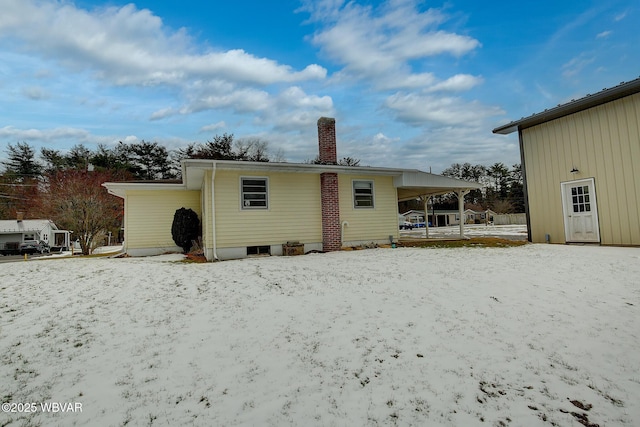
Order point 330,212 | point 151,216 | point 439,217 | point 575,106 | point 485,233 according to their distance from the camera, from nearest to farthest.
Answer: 1. point 575,106
2. point 330,212
3. point 151,216
4. point 485,233
5. point 439,217

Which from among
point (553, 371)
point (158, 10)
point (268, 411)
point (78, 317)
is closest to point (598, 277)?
point (553, 371)

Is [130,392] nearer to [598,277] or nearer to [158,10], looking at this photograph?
[598,277]

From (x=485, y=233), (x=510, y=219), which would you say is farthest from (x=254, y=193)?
(x=510, y=219)

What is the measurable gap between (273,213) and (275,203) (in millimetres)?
359

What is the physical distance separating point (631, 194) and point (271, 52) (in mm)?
13711

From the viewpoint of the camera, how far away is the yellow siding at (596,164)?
382 inches

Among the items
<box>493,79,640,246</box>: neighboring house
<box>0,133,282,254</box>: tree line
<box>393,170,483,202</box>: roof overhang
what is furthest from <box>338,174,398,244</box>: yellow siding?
<box>0,133,282,254</box>: tree line

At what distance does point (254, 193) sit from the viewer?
1088 cm

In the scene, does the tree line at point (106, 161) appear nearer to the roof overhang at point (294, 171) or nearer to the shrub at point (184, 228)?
the roof overhang at point (294, 171)

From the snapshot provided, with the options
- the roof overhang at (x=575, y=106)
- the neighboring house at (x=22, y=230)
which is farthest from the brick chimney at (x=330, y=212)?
the neighboring house at (x=22, y=230)

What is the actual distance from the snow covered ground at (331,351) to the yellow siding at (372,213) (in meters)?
5.55

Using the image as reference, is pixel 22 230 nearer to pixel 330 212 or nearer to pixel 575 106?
pixel 330 212

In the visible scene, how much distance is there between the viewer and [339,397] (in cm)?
285

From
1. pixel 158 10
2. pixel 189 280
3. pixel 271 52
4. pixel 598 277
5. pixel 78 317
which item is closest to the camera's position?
pixel 78 317
